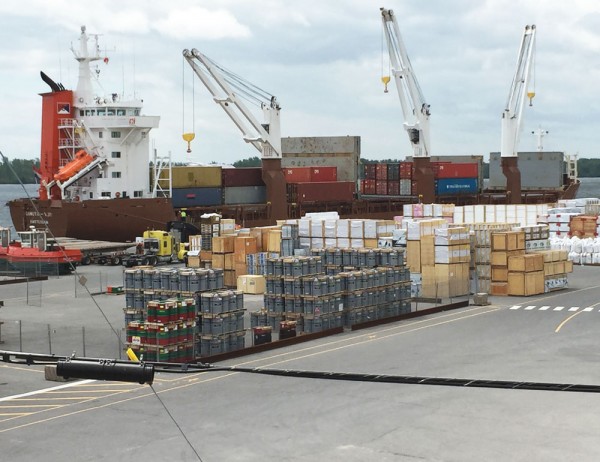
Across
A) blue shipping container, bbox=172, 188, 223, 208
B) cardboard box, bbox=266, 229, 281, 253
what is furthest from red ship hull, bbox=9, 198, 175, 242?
cardboard box, bbox=266, 229, 281, 253

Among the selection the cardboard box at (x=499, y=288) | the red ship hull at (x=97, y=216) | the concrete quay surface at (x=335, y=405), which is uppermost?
the red ship hull at (x=97, y=216)

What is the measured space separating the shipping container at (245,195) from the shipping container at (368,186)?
1217cm

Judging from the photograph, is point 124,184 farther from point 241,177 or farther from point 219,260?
point 219,260

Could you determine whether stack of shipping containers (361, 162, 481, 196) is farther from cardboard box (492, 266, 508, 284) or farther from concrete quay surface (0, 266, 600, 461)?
concrete quay surface (0, 266, 600, 461)

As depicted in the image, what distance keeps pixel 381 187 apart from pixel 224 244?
125 ft

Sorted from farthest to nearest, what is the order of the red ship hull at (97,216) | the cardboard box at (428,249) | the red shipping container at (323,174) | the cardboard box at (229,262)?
1. the red shipping container at (323,174)
2. the red ship hull at (97,216)
3. the cardboard box at (229,262)
4. the cardboard box at (428,249)

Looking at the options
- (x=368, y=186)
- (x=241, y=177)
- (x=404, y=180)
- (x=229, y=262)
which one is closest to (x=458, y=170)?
(x=404, y=180)

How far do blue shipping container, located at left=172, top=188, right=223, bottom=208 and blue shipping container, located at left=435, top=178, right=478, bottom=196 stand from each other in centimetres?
2277

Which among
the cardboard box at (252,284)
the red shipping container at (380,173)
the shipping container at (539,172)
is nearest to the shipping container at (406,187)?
the red shipping container at (380,173)

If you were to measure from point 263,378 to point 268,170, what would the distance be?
46339 millimetres

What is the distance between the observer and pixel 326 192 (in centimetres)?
7562

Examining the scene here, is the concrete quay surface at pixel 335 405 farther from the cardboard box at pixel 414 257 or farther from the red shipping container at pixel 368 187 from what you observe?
the red shipping container at pixel 368 187

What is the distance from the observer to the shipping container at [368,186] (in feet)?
270

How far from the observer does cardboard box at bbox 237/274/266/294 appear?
4344 centimetres
